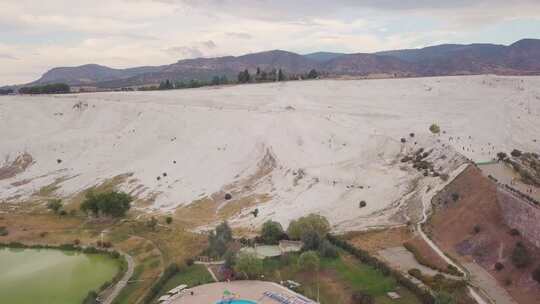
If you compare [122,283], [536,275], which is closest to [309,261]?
[536,275]

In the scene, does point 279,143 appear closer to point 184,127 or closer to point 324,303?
point 184,127

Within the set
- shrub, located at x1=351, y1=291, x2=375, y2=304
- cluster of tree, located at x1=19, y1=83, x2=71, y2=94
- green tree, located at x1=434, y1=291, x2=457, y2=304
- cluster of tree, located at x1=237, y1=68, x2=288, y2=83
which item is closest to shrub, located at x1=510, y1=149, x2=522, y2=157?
green tree, located at x1=434, y1=291, x2=457, y2=304

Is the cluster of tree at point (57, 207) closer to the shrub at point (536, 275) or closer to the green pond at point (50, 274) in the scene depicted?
the green pond at point (50, 274)

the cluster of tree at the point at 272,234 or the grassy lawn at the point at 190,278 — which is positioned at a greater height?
the cluster of tree at the point at 272,234

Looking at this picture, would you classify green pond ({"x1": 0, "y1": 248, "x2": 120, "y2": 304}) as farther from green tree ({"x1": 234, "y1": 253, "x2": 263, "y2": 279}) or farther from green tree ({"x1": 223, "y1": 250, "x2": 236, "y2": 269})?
green tree ({"x1": 234, "y1": 253, "x2": 263, "y2": 279})

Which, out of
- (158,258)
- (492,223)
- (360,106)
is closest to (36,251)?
(158,258)

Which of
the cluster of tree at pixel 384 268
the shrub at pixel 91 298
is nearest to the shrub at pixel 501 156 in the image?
the cluster of tree at pixel 384 268
